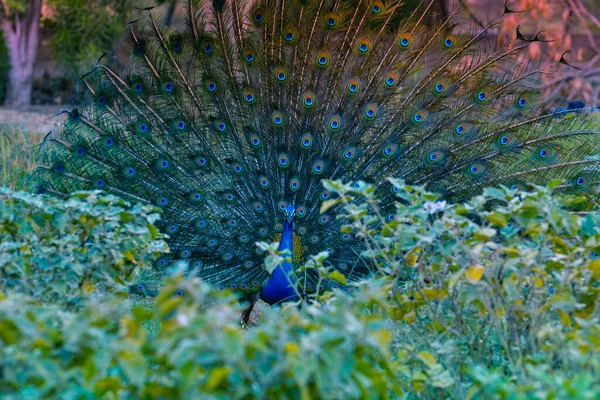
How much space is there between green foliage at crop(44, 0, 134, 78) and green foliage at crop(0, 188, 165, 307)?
15653 mm

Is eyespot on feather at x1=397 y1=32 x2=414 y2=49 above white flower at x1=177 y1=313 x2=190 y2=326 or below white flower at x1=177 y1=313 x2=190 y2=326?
above

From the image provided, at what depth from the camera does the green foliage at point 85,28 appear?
18.4 metres

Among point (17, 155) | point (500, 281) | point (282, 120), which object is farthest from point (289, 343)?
point (17, 155)

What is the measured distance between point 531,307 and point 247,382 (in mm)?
1631

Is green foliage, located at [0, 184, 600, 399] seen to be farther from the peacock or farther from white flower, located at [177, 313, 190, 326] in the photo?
the peacock

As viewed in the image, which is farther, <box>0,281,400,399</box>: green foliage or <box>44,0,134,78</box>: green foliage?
<box>44,0,134,78</box>: green foliage

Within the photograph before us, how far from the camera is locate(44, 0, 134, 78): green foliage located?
18.4 m

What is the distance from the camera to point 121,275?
3.67 metres

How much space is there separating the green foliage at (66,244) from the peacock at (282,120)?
2.36 metres

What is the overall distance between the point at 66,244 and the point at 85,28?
649 inches

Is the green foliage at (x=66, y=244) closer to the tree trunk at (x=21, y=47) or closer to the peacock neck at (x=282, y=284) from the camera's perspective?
the peacock neck at (x=282, y=284)

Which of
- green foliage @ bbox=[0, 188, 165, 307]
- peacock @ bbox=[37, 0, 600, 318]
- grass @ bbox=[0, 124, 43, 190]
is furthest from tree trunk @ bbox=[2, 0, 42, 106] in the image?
green foliage @ bbox=[0, 188, 165, 307]

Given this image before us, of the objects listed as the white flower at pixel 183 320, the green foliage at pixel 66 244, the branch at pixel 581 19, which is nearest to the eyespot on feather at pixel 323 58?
the green foliage at pixel 66 244

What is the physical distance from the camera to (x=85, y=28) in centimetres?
1847
